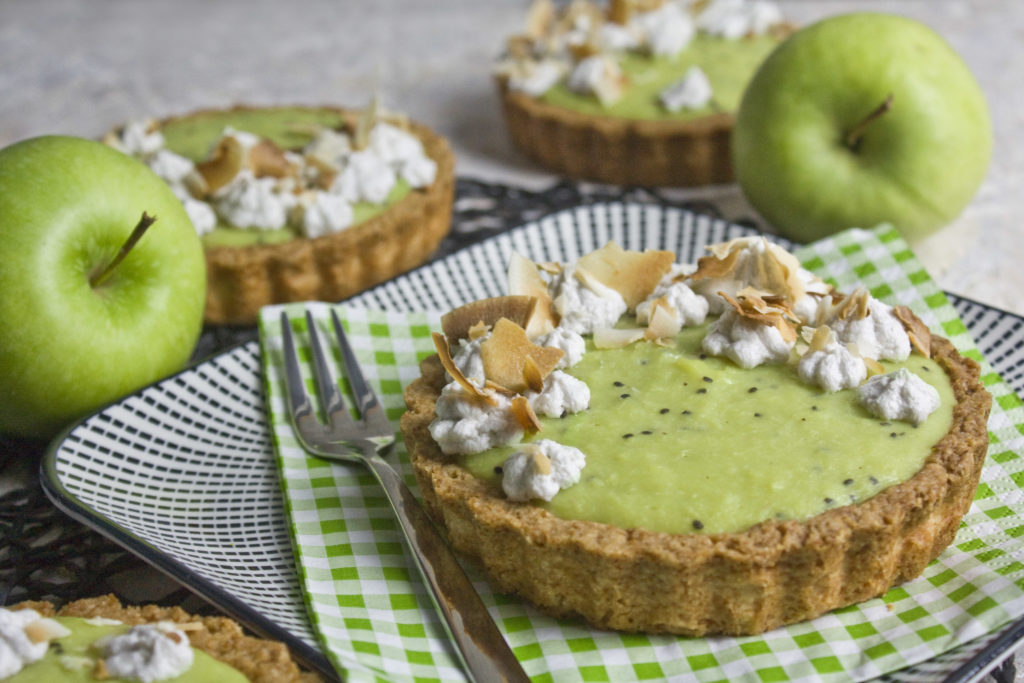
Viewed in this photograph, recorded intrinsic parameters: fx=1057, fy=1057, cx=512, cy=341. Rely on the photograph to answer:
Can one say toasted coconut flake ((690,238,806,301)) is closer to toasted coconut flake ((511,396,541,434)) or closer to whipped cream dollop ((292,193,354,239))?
toasted coconut flake ((511,396,541,434))

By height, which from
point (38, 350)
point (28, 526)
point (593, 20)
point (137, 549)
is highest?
Result: point (593, 20)

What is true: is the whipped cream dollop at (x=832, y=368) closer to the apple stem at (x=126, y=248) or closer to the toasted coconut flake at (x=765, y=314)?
the toasted coconut flake at (x=765, y=314)

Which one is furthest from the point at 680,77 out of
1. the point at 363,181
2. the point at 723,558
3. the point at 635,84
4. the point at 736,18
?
the point at 723,558

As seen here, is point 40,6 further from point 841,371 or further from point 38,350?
point 841,371

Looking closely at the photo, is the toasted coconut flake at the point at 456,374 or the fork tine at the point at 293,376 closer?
the toasted coconut flake at the point at 456,374

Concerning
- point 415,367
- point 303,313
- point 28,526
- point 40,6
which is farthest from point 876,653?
point 40,6

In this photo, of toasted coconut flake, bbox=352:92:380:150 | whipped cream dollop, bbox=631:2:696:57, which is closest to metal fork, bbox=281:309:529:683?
toasted coconut flake, bbox=352:92:380:150

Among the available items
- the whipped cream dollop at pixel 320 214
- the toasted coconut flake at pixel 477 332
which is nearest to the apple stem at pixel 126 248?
the whipped cream dollop at pixel 320 214
